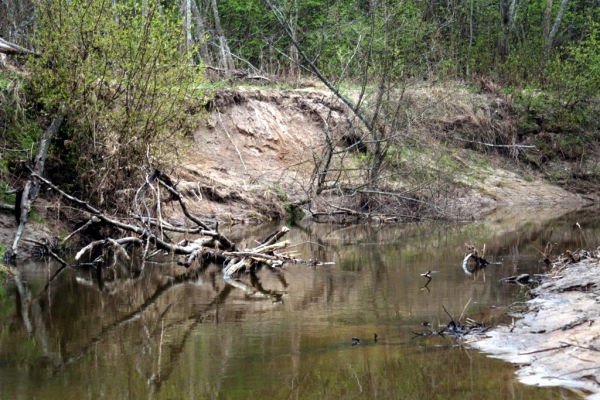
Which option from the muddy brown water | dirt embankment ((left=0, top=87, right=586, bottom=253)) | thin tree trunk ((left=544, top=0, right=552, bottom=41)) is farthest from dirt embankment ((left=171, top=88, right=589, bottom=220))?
thin tree trunk ((left=544, top=0, right=552, bottom=41))

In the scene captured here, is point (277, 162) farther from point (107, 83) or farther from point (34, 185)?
point (34, 185)

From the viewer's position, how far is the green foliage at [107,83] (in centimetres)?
1350

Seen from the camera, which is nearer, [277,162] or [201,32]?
[277,162]

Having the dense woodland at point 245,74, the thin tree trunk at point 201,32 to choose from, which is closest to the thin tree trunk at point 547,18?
the dense woodland at point 245,74

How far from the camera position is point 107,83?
45.2 feet

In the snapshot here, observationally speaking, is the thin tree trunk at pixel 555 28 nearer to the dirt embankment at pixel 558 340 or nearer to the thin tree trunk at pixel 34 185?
the thin tree trunk at pixel 34 185

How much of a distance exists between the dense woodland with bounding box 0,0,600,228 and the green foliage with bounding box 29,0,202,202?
0.03m

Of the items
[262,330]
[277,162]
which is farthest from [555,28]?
[262,330]

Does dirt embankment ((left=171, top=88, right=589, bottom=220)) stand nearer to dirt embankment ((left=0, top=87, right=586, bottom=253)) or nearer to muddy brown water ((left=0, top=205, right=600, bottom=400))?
dirt embankment ((left=0, top=87, right=586, bottom=253))

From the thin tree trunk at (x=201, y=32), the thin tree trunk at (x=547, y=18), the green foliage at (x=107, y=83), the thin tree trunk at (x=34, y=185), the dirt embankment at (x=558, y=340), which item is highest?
the thin tree trunk at (x=547, y=18)

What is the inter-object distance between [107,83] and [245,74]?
479 inches

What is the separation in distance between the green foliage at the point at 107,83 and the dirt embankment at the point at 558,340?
8.05 meters

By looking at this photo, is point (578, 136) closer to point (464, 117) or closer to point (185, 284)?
point (464, 117)

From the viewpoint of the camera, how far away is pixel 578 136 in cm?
2802
